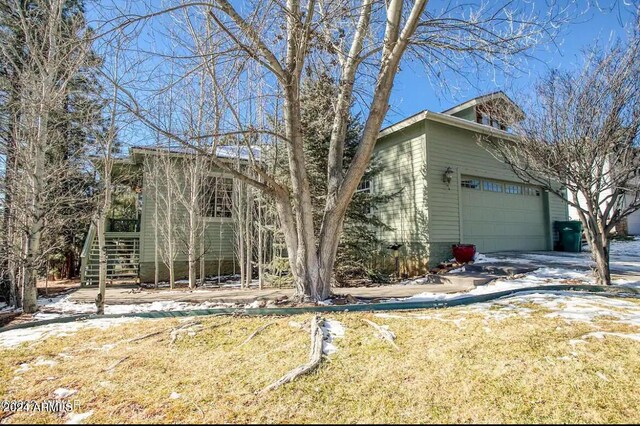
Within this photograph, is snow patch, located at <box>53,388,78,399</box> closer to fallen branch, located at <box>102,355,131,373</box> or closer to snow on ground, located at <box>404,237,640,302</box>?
fallen branch, located at <box>102,355,131,373</box>

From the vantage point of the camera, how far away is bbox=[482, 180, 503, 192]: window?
10.9 m

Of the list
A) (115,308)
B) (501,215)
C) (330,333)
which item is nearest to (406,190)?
(501,215)

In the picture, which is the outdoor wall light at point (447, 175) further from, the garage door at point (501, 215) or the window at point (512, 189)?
the window at point (512, 189)

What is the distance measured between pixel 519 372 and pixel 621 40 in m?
6.17

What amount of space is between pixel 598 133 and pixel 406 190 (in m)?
5.02

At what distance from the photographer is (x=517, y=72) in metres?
5.30

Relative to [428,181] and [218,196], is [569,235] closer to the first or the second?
[428,181]

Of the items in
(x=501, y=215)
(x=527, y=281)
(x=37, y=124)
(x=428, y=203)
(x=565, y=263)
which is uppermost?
(x=37, y=124)

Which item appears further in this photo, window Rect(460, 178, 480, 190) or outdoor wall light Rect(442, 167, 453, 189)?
window Rect(460, 178, 480, 190)

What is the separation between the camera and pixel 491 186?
11148 mm

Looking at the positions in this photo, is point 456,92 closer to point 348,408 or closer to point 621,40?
point 621,40

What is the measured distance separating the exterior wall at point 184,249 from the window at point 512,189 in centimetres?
913

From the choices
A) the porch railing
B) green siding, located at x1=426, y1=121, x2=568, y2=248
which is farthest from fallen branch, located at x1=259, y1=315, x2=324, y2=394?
the porch railing

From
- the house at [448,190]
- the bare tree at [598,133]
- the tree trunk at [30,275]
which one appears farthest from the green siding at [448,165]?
the tree trunk at [30,275]
